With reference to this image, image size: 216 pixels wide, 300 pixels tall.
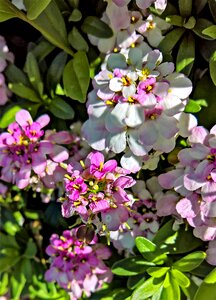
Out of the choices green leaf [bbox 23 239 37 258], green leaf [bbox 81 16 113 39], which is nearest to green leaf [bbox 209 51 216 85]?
green leaf [bbox 81 16 113 39]

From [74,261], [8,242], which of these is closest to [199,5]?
[74,261]

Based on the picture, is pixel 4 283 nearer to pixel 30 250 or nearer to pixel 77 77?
pixel 30 250

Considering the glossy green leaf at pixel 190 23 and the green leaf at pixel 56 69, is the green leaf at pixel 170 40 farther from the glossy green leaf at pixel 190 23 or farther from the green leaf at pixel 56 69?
the green leaf at pixel 56 69

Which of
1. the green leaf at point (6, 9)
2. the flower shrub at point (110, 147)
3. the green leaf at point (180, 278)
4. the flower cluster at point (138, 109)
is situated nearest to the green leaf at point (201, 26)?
the flower shrub at point (110, 147)

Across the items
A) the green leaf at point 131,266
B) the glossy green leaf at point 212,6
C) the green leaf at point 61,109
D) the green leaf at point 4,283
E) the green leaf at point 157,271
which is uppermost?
Result: the glossy green leaf at point 212,6

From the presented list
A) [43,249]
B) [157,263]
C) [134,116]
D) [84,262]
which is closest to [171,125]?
[134,116]
